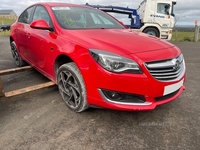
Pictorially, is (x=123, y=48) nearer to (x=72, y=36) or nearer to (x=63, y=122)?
(x=72, y=36)

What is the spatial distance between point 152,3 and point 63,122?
31.1 feet

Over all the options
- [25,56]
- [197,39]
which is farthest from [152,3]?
[25,56]

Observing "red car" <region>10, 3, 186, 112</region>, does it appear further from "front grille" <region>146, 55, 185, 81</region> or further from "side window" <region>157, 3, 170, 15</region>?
"side window" <region>157, 3, 170, 15</region>

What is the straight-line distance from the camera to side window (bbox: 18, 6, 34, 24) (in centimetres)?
346

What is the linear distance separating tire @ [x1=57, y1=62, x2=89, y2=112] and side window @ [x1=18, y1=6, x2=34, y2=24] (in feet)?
5.70

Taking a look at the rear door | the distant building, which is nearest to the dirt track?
the rear door

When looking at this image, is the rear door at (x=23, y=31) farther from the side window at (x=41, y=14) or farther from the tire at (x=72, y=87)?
the tire at (x=72, y=87)

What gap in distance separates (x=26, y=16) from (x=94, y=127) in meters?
2.83

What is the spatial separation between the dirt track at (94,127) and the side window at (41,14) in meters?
1.25

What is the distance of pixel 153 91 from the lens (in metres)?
1.83

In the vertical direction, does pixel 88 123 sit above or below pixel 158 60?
below

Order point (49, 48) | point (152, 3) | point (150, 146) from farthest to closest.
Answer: point (152, 3) < point (49, 48) < point (150, 146)

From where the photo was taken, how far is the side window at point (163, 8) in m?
9.66

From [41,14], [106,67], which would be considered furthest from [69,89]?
[41,14]
